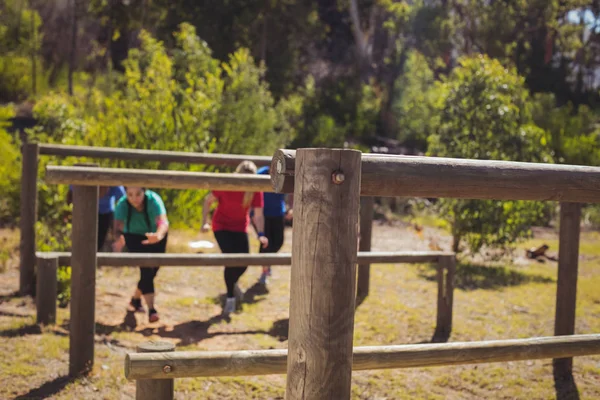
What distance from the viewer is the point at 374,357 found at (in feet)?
8.99

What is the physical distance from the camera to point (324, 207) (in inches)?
77.7

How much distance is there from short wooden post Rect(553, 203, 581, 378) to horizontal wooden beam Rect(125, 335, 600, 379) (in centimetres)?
144

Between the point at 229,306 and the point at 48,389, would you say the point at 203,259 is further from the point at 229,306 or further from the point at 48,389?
the point at 48,389

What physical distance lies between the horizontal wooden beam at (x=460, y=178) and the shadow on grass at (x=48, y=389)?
2.56 meters

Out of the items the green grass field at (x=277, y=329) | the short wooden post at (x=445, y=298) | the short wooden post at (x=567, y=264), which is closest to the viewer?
the green grass field at (x=277, y=329)

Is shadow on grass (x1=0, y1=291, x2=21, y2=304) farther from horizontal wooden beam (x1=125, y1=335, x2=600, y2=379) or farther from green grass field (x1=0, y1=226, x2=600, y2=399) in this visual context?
horizontal wooden beam (x1=125, y1=335, x2=600, y2=379)

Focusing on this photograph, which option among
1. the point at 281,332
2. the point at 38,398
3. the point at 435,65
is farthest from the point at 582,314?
the point at 435,65

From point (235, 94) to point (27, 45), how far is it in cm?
1270

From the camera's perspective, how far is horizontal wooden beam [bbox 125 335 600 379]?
2.50 metres

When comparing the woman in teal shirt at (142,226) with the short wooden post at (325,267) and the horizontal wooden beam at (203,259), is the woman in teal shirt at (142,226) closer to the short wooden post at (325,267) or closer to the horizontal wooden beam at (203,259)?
the horizontal wooden beam at (203,259)

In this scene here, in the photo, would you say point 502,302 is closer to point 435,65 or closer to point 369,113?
point 369,113

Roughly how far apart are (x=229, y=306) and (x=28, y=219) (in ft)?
6.72

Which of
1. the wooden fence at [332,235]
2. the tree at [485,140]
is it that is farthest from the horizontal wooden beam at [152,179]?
the tree at [485,140]

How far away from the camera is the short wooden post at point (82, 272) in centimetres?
418
